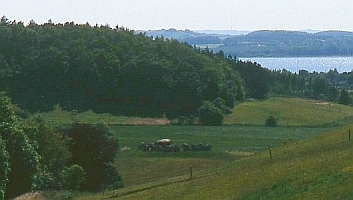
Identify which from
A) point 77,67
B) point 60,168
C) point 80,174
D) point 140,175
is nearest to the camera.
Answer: point 80,174

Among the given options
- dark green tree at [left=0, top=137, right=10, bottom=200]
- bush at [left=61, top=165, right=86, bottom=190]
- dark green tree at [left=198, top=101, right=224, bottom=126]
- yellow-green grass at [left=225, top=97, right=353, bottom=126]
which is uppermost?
dark green tree at [left=0, top=137, right=10, bottom=200]

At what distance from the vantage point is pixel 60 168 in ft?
205

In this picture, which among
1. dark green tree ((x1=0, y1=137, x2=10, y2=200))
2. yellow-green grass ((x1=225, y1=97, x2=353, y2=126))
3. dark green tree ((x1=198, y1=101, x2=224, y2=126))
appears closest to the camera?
→ dark green tree ((x1=0, y1=137, x2=10, y2=200))

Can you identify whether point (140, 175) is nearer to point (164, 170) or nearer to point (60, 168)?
point (164, 170)

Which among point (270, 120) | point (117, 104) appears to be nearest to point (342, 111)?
point (270, 120)

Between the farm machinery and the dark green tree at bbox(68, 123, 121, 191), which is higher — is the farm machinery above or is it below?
below

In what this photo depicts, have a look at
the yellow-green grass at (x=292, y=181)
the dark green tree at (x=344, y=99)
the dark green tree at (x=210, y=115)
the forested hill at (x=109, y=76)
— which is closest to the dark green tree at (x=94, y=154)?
the yellow-green grass at (x=292, y=181)

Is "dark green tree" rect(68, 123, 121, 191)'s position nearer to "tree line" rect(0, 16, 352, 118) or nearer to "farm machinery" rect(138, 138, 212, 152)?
"farm machinery" rect(138, 138, 212, 152)

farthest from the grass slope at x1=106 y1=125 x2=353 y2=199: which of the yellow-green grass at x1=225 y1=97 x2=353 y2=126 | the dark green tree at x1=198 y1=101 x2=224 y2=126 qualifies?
the yellow-green grass at x1=225 y1=97 x2=353 y2=126

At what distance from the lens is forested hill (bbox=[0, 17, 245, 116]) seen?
5591 inches

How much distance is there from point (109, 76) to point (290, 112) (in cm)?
3781

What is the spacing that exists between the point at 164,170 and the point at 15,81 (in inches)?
3209

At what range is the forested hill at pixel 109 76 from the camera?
142m

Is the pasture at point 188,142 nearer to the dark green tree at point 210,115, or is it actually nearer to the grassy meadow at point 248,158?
the grassy meadow at point 248,158
